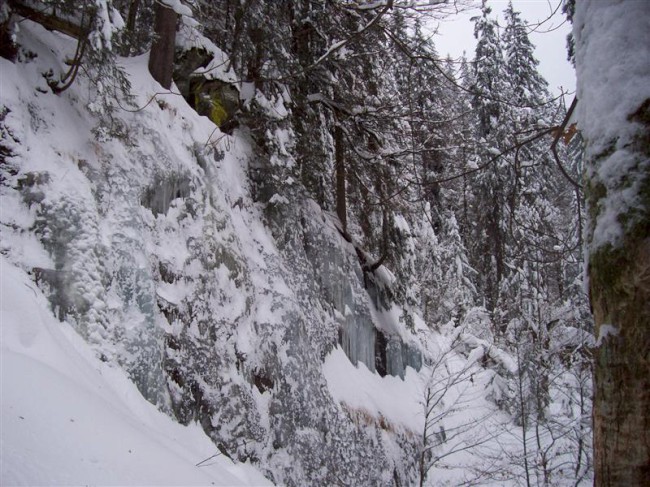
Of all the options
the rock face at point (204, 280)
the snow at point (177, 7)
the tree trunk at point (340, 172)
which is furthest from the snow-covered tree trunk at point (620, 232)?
the tree trunk at point (340, 172)

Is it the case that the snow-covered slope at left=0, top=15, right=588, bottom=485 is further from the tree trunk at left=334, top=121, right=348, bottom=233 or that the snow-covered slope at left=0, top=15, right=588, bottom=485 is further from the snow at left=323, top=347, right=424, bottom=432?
the tree trunk at left=334, top=121, right=348, bottom=233

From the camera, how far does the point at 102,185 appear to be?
521cm

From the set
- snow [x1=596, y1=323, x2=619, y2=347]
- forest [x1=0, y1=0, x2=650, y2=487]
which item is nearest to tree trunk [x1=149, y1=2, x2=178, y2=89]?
forest [x1=0, y1=0, x2=650, y2=487]

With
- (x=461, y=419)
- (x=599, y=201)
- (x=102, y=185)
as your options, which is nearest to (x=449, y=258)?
(x=461, y=419)

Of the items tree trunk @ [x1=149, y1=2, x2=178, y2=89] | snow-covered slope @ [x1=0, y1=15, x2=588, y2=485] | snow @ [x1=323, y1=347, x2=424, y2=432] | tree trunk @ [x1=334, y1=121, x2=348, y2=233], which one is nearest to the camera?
snow-covered slope @ [x1=0, y1=15, x2=588, y2=485]

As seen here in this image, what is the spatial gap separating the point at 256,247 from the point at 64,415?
513 cm

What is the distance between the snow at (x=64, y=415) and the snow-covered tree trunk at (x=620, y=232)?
2243mm

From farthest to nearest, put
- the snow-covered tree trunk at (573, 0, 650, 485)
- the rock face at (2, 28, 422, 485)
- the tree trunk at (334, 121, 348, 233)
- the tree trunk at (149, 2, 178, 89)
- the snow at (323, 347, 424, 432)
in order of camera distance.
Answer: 1. the tree trunk at (334, 121, 348, 233)
2. the snow at (323, 347, 424, 432)
3. the tree trunk at (149, 2, 178, 89)
4. the rock face at (2, 28, 422, 485)
5. the snow-covered tree trunk at (573, 0, 650, 485)

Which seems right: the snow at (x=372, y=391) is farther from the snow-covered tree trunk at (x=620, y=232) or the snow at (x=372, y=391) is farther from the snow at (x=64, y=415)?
the snow-covered tree trunk at (x=620, y=232)

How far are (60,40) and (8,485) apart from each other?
16.5ft

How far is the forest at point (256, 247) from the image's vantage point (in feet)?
5.99

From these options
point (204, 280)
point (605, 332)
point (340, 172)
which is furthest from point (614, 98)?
point (340, 172)

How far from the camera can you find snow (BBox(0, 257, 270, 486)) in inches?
92.2

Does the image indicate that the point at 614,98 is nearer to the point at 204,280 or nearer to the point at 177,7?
the point at 204,280
